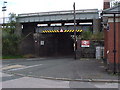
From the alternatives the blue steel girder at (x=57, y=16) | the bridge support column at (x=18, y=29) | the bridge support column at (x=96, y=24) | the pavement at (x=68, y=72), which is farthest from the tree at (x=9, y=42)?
the pavement at (x=68, y=72)

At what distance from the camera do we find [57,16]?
46.3 m

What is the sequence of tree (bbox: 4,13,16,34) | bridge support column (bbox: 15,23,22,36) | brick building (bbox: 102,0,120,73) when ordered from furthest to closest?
1. bridge support column (bbox: 15,23,22,36)
2. tree (bbox: 4,13,16,34)
3. brick building (bbox: 102,0,120,73)

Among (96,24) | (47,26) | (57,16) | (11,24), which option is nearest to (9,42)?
(11,24)

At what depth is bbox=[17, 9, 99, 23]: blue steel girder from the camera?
44416 millimetres

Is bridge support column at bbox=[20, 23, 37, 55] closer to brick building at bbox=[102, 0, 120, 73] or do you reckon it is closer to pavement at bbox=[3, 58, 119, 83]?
pavement at bbox=[3, 58, 119, 83]

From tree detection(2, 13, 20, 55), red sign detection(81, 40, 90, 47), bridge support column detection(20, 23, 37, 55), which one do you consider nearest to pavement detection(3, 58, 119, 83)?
red sign detection(81, 40, 90, 47)

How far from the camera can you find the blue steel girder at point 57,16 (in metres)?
44.4

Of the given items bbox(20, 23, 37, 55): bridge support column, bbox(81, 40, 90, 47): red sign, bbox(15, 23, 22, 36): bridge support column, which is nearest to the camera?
bbox(81, 40, 90, 47): red sign

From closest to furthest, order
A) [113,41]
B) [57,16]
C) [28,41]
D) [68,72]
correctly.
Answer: [113,41] → [68,72] → [57,16] → [28,41]

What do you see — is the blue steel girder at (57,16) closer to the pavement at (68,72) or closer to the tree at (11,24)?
the tree at (11,24)

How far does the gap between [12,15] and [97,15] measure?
15.8 meters

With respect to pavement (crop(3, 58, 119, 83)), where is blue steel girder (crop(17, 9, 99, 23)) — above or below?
above

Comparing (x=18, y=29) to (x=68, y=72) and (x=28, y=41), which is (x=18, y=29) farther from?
(x=68, y=72)

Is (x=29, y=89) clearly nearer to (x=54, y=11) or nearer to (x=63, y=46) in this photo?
(x=54, y=11)
